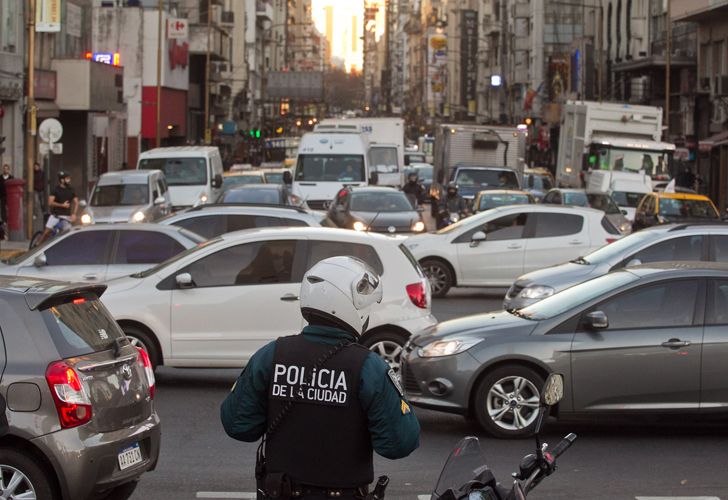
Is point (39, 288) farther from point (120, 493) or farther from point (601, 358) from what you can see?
point (601, 358)

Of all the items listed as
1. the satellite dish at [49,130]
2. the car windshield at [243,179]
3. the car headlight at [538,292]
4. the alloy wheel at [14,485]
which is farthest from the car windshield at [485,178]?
the alloy wheel at [14,485]

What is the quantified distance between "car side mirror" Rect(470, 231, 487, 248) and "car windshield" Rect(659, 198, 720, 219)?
1010 centimetres

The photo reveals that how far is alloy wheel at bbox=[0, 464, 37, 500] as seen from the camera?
7.13 metres

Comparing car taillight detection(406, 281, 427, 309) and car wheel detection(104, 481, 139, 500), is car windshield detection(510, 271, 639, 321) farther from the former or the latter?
car wheel detection(104, 481, 139, 500)

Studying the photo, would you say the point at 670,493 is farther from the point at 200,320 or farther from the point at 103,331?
the point at 200,320

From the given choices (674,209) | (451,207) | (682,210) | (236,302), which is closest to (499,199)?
(451,207)

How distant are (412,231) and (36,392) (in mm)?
20865

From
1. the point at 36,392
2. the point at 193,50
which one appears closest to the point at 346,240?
the point at 36,392

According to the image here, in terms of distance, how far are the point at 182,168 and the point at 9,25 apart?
23.7 feet

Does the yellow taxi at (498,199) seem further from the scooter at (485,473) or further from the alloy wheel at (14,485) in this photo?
the scooter at (485,473)

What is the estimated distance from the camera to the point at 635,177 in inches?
1561

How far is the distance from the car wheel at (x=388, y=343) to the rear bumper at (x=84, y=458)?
18.7ft

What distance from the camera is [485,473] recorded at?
419 cm

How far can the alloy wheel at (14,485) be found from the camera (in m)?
7.13
